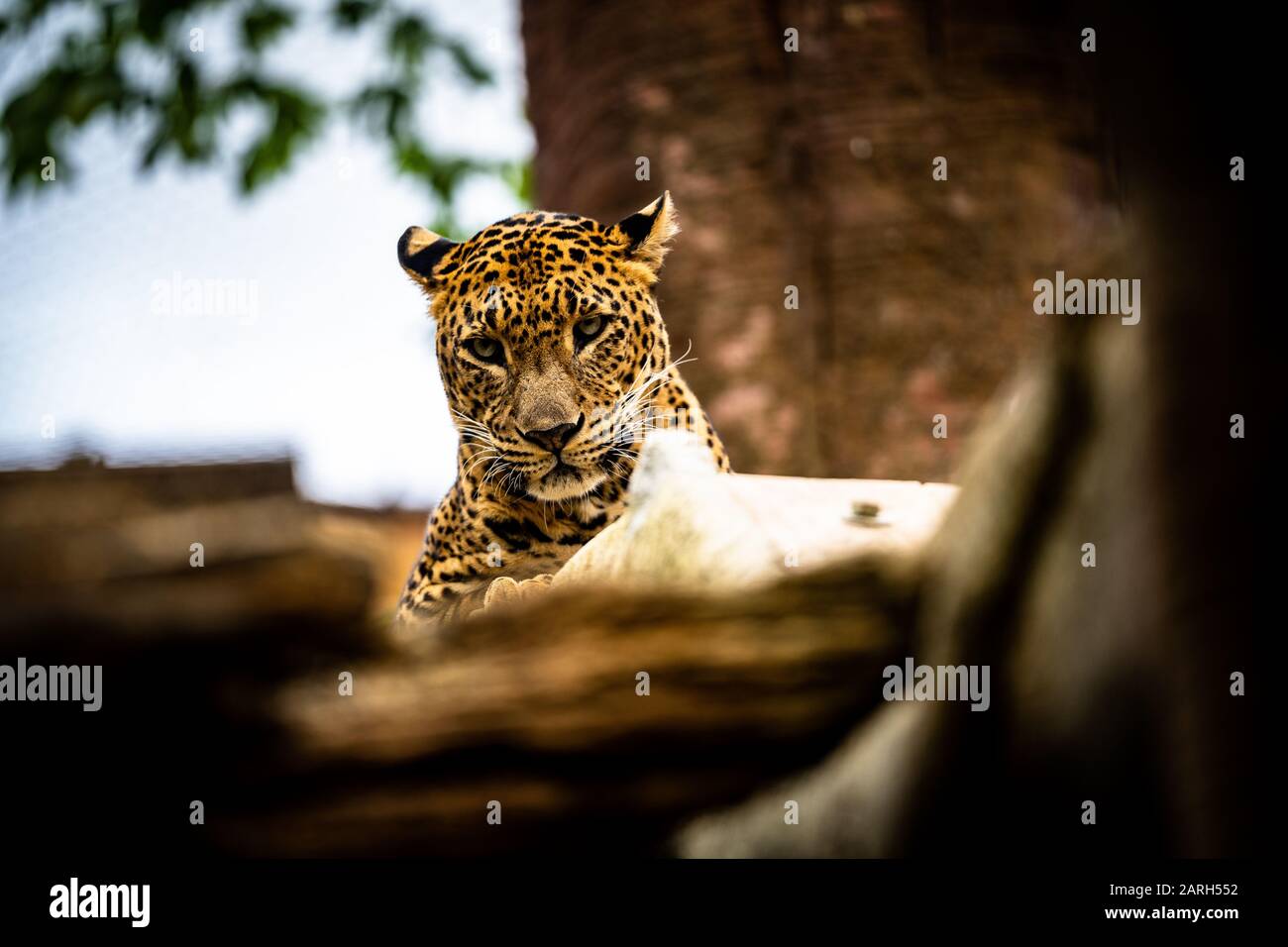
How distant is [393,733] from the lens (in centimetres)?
250

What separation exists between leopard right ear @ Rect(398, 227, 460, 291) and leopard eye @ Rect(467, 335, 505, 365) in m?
0.42

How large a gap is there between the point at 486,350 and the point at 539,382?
0.32 meters

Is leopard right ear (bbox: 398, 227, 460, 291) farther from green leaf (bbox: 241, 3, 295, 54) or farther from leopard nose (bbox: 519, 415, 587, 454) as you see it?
green leaf (bbox: 241, 3, 295, 54)

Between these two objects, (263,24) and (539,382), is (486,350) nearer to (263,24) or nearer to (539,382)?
(539,382)

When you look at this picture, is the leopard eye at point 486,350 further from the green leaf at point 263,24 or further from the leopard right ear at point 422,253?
the green leaf at point 263,24

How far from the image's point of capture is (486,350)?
5625 mm

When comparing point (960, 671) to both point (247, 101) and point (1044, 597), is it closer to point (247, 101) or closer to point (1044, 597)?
point (1044, 597)

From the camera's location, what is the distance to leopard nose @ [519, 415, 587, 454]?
5348mm

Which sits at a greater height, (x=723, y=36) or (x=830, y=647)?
(x=723, y=36)

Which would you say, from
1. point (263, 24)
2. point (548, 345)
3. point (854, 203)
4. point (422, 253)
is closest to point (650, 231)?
point (548, 345)

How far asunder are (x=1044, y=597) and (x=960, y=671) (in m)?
0.19

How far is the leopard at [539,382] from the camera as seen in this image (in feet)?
18.0

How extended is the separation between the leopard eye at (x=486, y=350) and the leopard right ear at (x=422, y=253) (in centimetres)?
42
